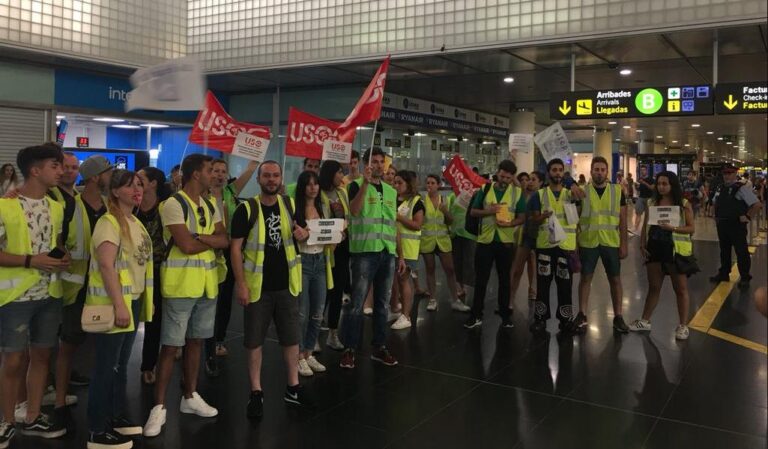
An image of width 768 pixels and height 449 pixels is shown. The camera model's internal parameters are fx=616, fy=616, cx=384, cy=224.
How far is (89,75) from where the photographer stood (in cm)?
1039

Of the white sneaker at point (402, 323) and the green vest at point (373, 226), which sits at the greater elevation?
the green vest at point (373, 226)

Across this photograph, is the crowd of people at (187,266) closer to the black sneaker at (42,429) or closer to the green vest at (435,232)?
the black sneaker at (42,429)

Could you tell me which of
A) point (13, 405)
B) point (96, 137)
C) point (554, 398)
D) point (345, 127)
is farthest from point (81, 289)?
point (96, 137)

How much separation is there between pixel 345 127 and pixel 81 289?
108 inches

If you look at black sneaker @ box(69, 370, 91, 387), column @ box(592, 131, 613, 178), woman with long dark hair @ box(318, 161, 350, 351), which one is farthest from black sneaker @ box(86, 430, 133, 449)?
column @ box(592, 131, 613, 178)

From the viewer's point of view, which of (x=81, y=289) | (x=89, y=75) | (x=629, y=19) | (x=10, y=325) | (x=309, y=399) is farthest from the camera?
(x=89, y=75)

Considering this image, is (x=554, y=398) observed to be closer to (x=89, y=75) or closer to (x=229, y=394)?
(x=229, y=394)

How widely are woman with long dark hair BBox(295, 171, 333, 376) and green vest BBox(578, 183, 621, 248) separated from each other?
302 cm

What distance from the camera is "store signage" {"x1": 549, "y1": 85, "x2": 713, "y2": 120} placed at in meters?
7.46

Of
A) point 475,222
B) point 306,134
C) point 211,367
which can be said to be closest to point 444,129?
point 475,222

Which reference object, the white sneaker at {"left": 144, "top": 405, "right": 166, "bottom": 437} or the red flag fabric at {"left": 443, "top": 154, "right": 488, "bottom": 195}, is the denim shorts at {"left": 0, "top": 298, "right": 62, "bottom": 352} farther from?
the red flag fabric at {"left": 443, "top": 154, "right": 488, "bottom": 195}

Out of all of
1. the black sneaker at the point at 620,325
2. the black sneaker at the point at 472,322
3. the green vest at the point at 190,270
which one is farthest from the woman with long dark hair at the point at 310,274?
the black sneaker at the point at 620,325

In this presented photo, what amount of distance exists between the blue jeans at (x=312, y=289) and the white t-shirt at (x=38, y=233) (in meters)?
1.74

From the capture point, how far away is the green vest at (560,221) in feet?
20.7
